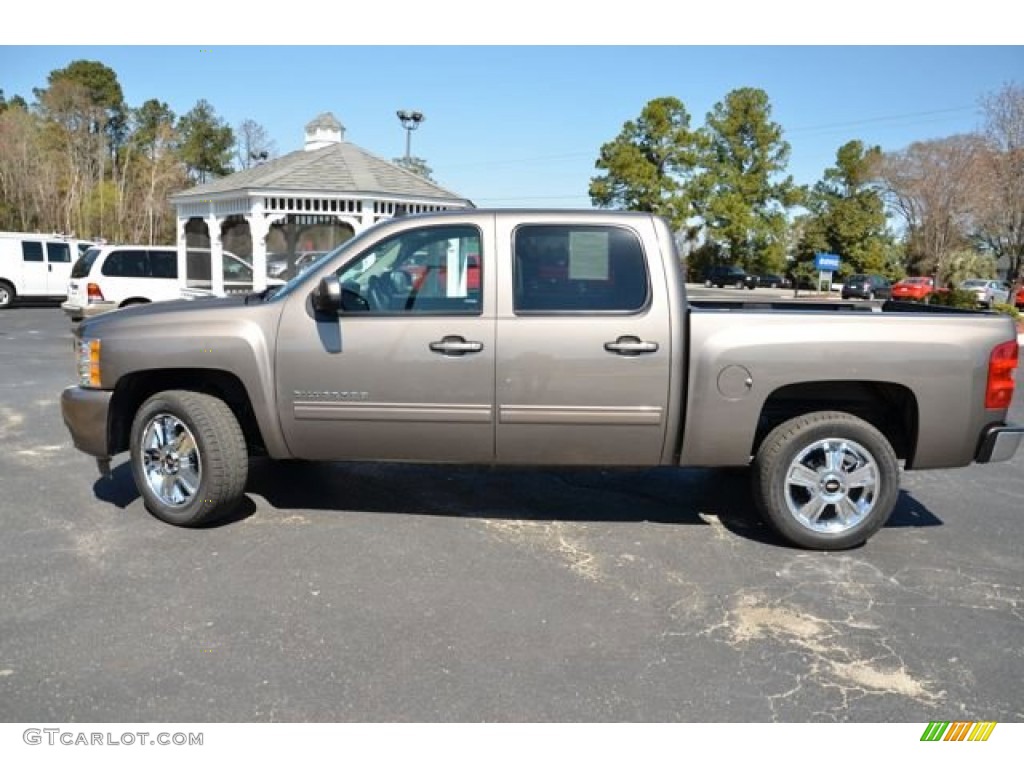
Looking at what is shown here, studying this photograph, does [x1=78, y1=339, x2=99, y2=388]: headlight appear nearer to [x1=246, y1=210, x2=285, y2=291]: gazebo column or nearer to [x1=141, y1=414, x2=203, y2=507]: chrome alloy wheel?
[x1=141, y1=414, x2=203, y2=507]: chrome alloy wheel

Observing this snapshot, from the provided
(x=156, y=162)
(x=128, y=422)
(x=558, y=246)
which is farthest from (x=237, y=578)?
(x=156, y=162)

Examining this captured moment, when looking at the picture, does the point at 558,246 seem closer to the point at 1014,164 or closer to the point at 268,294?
the point at 268,294

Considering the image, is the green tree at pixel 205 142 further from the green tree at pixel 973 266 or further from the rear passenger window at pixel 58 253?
the green tree at pixel 973 266

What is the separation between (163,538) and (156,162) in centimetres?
4495

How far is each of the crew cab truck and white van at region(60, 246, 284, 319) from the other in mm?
10851

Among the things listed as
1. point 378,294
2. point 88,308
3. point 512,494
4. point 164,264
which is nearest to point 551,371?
point 378,294

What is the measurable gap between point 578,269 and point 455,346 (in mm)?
828

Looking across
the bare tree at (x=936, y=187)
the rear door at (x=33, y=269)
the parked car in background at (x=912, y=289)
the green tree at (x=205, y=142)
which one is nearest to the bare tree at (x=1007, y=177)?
the bare tree at (x=936, y=187)

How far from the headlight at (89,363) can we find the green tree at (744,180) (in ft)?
149

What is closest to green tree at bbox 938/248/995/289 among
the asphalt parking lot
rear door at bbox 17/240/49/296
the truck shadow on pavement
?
rear door at bbox 17/240/49/296

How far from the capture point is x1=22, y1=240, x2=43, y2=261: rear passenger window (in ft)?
71.2

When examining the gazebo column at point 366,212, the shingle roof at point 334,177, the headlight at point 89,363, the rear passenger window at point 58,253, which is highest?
the shingle roof at point 334,177

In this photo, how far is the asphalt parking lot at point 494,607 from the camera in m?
2.92

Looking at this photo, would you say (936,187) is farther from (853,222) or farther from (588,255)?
(588,255)
